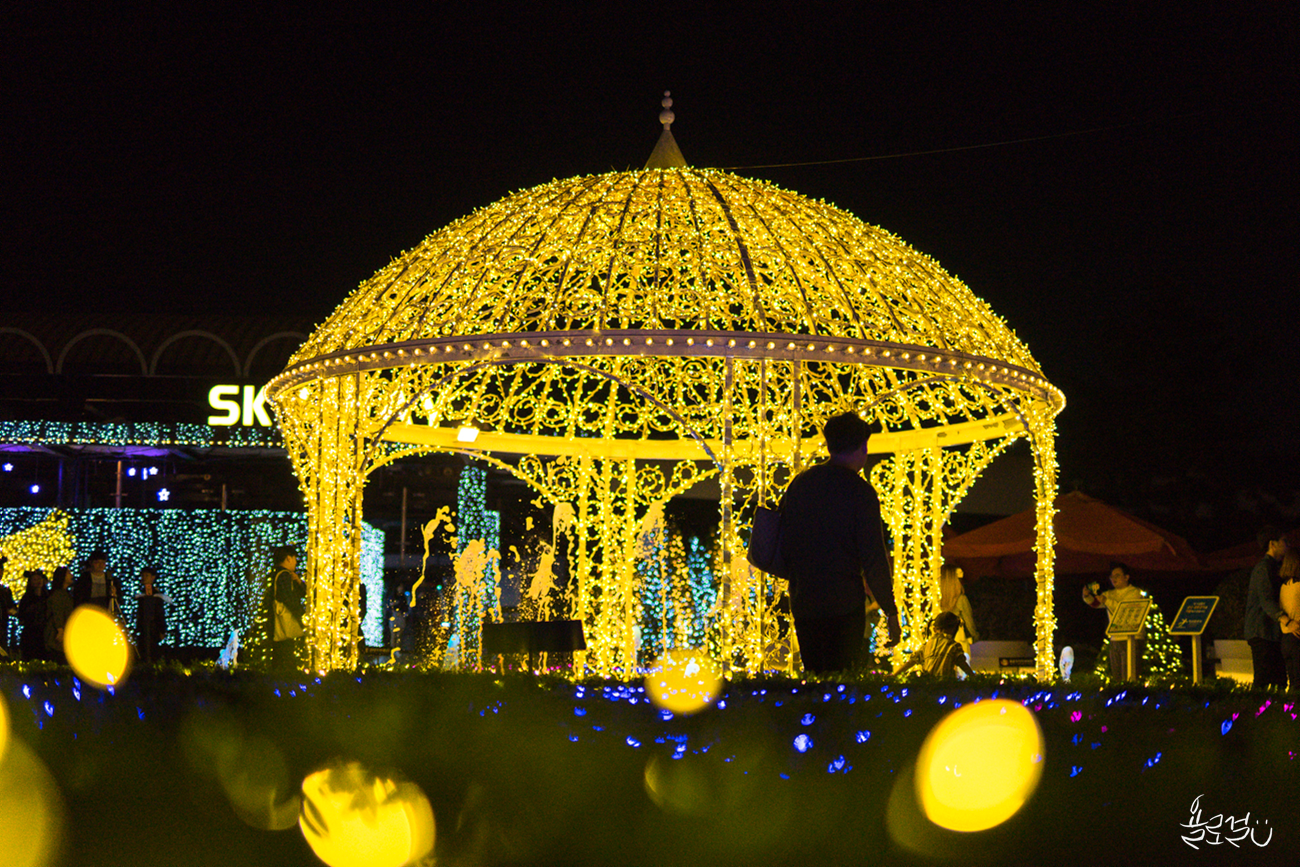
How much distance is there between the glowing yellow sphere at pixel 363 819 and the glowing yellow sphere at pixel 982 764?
6.70ft

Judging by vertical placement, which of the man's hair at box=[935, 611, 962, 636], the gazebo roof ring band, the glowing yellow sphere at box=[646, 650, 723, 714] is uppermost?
the gazebo roof ring band

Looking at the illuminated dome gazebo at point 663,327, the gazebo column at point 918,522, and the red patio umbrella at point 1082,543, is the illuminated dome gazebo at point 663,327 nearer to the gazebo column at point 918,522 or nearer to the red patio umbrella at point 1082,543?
the gazebo column at point 918,522

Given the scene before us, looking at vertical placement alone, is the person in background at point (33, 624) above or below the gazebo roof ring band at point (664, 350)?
below

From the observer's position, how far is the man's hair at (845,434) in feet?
20.5

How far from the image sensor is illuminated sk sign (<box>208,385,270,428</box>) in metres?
23.3

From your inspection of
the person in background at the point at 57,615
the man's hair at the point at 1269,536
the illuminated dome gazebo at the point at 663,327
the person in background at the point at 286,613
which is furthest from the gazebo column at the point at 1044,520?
the person in background at the point at 57,615

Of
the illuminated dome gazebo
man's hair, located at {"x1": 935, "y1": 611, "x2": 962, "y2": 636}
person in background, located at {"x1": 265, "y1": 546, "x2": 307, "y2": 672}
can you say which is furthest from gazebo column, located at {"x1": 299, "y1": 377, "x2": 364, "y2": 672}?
man's hair, located at {"x1": 935, "y1": 611, "x2": 962, "y2": 636}

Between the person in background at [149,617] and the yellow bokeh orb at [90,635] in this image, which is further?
the person in background at [149,617]

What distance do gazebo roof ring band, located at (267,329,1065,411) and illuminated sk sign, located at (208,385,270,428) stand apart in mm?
13595

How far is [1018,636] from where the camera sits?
21312 millimetres

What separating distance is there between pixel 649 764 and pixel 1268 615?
742 centimetres

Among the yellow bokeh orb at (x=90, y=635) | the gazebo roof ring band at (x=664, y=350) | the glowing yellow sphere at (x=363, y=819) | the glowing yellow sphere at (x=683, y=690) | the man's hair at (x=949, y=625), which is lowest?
the glowing yellow sphere at (x=363, y=819)

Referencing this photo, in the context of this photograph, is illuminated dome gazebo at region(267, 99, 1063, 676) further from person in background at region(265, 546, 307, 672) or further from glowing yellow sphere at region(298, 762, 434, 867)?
glowing yellow sphere at region(298, 762, 434, 867)

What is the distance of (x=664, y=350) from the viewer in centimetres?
927
